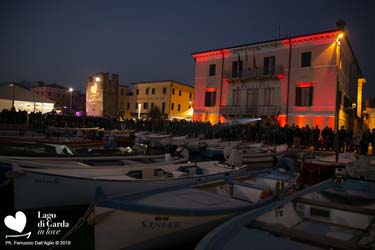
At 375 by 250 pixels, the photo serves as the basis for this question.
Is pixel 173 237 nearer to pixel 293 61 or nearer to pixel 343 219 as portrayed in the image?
pixel 343 219

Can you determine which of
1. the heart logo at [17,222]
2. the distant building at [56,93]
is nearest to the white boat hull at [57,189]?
the heart logo at [17,222]

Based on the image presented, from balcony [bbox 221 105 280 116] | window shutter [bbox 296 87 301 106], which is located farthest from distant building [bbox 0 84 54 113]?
window shutter [bbox 296 87 301 106]

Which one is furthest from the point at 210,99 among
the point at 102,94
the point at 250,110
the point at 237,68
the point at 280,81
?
the point at 102,94

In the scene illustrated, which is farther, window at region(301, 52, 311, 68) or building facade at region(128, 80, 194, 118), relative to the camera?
building facade at region(128, 80, 194, 118)

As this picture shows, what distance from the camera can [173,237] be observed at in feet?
16.3

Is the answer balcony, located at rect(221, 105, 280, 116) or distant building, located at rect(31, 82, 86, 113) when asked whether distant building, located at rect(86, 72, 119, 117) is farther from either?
balcony, located at rect(221, 105, 280, 116)

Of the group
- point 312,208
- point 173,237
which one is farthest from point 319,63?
point 173,237

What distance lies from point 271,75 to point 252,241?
82.3 ft

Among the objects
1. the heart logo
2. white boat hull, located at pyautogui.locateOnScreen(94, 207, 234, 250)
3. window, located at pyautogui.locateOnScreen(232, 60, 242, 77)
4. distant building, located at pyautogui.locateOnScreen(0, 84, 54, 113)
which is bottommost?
the heart logo

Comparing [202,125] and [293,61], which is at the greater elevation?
[293,61]

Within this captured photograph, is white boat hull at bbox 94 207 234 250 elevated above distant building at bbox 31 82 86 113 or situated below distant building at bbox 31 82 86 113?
below

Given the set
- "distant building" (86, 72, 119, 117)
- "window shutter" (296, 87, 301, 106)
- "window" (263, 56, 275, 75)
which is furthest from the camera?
"distant building" (86, 72, 119, 117)

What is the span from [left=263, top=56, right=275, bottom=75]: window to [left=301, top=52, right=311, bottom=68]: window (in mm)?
2917

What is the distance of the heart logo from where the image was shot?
6020 mm
